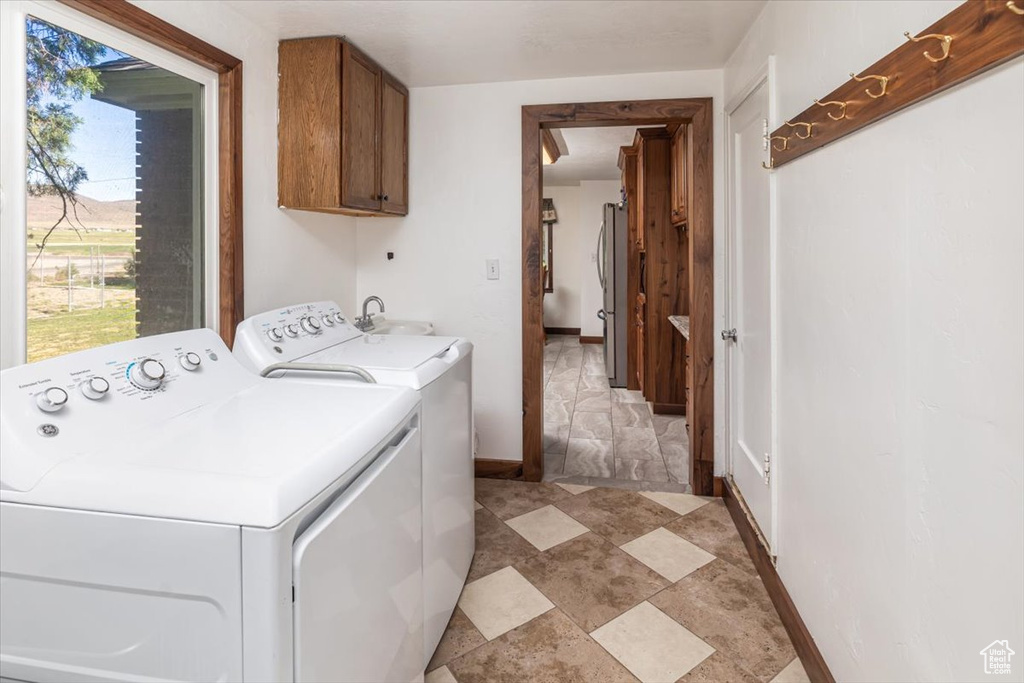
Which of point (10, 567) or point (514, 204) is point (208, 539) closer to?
point (10, 567)

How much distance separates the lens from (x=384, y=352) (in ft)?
5.98

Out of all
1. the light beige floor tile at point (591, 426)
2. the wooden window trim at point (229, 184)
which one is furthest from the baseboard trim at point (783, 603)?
the wooden window trim at point (229, 184)

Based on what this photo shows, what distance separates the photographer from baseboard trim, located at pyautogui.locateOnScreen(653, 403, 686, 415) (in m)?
4.30

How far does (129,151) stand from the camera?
1.65 meters

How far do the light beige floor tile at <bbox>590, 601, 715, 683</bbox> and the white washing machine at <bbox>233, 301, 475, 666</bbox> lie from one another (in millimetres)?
546

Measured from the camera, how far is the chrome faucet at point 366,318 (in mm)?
2771

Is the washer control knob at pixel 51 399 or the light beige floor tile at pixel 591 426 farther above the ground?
the washer control knob at pixel 51 399

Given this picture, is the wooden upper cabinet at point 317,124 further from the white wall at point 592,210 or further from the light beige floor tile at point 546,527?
the white wall at point 592,210

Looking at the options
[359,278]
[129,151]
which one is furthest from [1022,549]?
[359,278]

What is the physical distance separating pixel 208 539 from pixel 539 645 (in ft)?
4.13

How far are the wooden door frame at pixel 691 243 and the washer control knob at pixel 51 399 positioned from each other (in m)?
2.12

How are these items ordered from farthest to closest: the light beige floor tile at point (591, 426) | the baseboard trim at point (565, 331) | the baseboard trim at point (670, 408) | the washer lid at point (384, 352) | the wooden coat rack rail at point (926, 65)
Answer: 1. the baseboard trim at point (565, 331)
2. the baseboard trim at point (670, 408)
3. the light beige floor tile at point (591, 426)
4. the washer lid at point (384, 352)
5. the wooden coat rack rail at point (926, 65)

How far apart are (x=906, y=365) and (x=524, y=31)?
195 cm

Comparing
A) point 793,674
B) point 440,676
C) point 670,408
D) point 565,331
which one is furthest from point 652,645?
point 565,331
